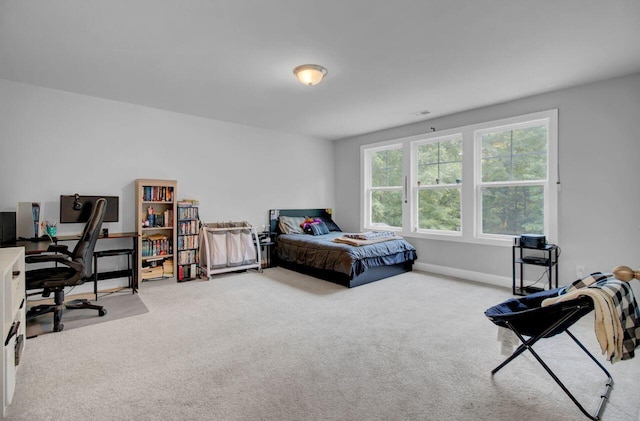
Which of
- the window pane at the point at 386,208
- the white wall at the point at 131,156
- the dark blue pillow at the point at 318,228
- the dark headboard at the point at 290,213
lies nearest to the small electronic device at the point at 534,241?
the window pane at the point at 386,208

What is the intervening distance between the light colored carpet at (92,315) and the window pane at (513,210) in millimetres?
4682

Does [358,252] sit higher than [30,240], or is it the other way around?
[30,240]

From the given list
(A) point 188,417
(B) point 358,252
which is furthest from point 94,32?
(B) point 358,252

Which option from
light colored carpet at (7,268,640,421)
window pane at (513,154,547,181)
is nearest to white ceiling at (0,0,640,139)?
window pane at (513,154,547,181)

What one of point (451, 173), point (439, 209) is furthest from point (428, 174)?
point (439, 209)

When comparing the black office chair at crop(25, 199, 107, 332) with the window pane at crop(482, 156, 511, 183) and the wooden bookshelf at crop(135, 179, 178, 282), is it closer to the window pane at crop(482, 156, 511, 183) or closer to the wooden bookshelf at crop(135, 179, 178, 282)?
the wooden bookshelf at crop(135, 179, 178, 282)

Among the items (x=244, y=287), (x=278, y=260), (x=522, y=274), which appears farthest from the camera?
(x=278, y=260)

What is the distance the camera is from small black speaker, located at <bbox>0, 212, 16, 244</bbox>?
3125 mm

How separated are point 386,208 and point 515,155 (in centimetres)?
234

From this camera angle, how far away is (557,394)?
187 centimetres

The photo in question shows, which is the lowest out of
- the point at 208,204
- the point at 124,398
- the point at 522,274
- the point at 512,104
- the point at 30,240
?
the point at 124,398

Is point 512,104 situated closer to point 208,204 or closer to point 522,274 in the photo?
point 522,274

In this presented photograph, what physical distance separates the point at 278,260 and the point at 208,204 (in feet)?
5.25

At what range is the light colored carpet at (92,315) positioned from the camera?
2854 millimetres
